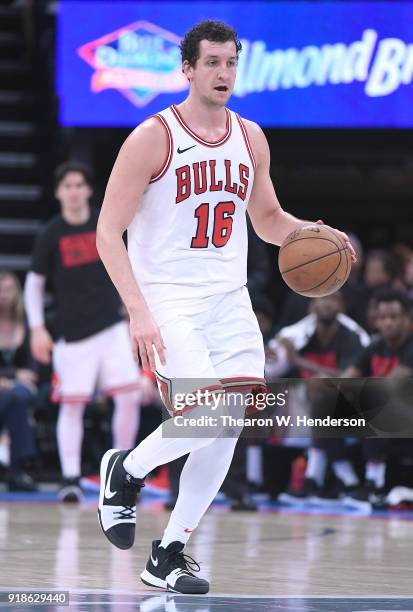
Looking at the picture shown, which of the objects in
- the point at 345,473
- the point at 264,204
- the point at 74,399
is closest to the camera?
the point at 264,204

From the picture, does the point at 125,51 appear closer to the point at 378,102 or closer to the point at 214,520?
the point at 378,102

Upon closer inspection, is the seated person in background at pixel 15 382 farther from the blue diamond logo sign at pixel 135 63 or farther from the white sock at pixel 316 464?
the blue diamond logo sign at pixel 135 63

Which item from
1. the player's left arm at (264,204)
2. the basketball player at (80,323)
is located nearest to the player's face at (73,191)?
the basketball player at (80,323)

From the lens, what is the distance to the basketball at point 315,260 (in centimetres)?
488

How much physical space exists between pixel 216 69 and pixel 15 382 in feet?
18.9

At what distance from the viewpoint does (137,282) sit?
4812 millimetres

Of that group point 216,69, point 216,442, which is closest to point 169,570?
point 216,442

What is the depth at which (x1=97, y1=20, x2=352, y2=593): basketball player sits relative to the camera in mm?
4656

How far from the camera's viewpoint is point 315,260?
4.88 m

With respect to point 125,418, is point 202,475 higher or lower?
higher

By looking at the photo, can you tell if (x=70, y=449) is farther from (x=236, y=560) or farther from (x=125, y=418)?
(x=236, y=560)

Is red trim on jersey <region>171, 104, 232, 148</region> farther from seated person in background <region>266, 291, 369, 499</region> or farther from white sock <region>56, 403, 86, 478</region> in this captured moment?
white sock <region>56, 403, 86, 478</region>

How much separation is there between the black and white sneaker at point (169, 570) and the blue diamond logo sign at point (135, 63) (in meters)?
8.33

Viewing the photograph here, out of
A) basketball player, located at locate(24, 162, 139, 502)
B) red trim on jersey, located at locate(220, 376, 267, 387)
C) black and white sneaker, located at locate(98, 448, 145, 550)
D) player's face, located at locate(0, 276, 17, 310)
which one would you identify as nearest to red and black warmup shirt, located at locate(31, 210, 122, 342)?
basketball player, located at locate(24, 162, 139, 502)
